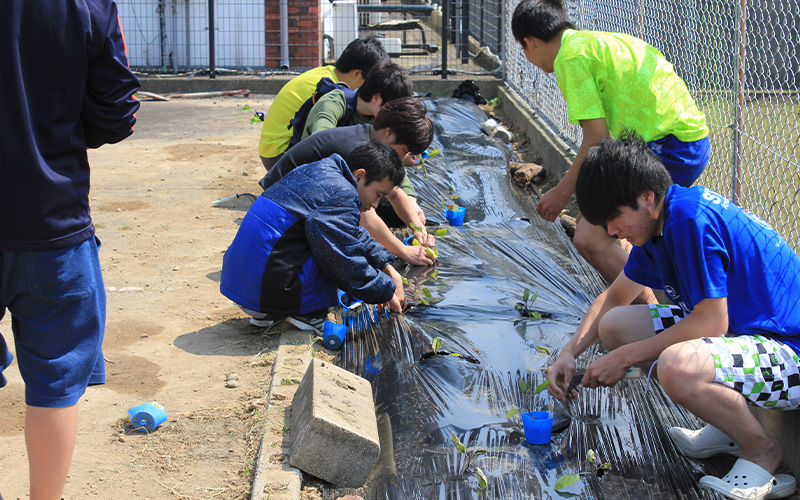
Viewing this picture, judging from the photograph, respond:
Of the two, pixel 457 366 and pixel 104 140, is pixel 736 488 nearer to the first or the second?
pixel 457 366

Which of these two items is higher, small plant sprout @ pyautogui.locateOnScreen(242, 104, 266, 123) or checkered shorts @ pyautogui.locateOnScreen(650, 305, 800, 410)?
small plant sprout @ pyautogui.locateOnScreen(242, 104, 266, 123)

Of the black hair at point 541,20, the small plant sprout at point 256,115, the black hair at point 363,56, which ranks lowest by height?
the small plant sprout at point 256,115

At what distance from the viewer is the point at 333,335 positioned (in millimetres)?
3475

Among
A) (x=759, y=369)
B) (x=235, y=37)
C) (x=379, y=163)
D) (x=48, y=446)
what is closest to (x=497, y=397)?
(x=759, y=369)

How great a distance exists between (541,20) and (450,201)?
209cm

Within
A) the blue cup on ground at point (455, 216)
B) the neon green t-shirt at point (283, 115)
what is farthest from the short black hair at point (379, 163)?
the neon green t-shirt at point (283, 115)

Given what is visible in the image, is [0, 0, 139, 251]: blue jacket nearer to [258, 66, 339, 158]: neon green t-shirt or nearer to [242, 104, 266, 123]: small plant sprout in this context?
[258, 66, 339, 158]: neon green t-shirt

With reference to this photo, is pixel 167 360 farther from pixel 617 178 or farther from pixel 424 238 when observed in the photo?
pixel 617 178

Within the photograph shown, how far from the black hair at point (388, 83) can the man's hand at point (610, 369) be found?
8.57 ft

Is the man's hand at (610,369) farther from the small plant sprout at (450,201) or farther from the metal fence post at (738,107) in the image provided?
the small plant sprout at (450,201)

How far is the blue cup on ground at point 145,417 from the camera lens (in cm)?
282

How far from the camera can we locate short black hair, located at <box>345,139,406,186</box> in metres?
3.61

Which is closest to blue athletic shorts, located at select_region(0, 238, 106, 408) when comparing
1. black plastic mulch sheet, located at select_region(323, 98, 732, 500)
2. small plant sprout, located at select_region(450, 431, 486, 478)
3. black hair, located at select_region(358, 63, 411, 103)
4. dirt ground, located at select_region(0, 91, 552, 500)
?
dirt ground, located at select_region(0, 91, 552, 500)

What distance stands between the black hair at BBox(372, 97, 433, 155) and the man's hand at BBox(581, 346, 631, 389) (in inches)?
72.6
